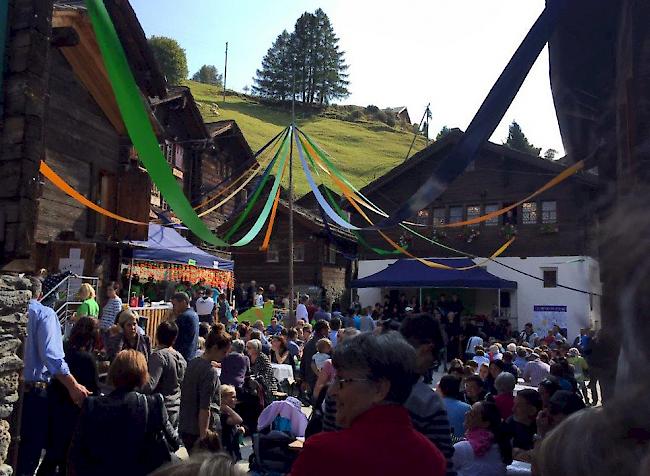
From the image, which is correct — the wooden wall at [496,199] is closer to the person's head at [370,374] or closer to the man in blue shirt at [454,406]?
the man in blue shirt at [454,406]

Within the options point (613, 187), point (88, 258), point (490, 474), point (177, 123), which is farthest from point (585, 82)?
point (177, 123)

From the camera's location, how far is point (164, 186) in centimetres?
470

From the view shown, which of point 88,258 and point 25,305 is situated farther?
point 88,258

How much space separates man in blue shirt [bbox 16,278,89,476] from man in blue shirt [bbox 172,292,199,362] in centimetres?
221

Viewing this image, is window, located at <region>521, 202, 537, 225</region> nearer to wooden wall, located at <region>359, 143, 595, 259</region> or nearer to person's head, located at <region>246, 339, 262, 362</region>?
wooden wall, located at <region>359, 143, 595, 259</region>

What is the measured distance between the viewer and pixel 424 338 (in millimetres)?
3658

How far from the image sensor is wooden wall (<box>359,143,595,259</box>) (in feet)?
76.4

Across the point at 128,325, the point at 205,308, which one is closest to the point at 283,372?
the point at 205,308

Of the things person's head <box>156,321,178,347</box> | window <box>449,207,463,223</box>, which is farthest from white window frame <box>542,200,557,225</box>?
person's head <box>156,321,178,347</box>

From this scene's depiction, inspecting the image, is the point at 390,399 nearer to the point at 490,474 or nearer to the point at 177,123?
the point at 490,474

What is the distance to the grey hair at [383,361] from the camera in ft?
7.43

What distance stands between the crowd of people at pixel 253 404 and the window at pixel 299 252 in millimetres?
20712

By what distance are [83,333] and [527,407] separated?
160 inches

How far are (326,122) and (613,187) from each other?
3310 inches
